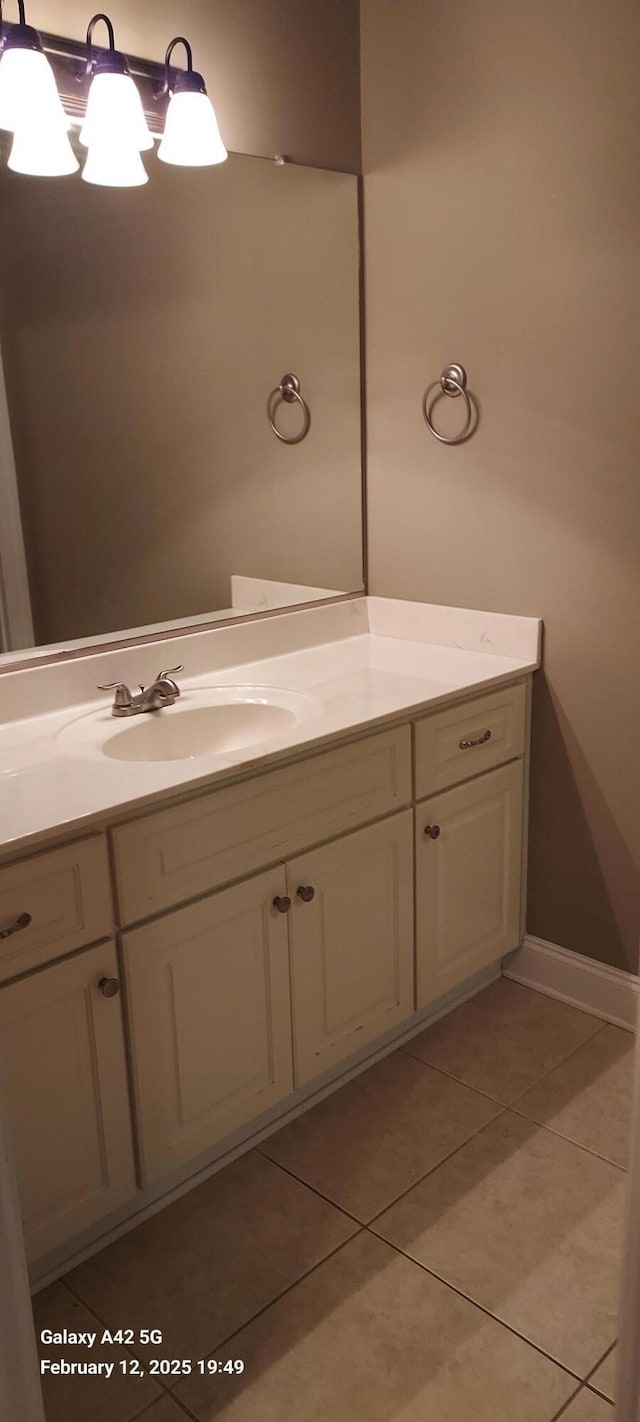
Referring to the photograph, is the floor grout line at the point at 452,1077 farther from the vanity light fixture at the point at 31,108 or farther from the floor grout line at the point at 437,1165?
the vanity light fixture at the point at 31,108

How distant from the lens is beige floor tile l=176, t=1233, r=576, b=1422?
56.4 inches

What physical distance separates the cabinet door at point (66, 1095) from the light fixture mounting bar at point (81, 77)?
1432 mm

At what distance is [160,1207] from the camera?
1800mm

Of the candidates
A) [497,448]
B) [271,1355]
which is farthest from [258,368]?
[271,1355]

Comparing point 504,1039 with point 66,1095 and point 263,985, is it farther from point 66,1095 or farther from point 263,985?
point 66,1095

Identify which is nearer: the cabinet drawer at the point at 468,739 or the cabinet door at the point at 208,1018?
the cabinet door at the point at 208,1018

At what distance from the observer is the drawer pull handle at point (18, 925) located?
1.40 m

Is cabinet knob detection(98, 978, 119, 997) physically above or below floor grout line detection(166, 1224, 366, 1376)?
above

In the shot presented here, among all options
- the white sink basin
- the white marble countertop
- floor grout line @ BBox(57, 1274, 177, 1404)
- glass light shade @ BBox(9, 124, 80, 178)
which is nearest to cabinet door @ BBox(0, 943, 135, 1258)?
floor grout line @ BBox(57, 1274, 177, 1404)

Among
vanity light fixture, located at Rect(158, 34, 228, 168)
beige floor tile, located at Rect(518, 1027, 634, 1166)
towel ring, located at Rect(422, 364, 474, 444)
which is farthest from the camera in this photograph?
towel ring, located at Rect(422, 364, 474, 444)

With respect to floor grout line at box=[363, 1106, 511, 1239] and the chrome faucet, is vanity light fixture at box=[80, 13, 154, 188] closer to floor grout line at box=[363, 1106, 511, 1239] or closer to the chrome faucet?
the chrome faucet

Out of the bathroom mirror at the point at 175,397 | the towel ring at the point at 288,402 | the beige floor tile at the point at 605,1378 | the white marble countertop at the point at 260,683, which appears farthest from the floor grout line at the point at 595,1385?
the towel ring at the point at 288,402

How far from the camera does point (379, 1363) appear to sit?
150 centimetres

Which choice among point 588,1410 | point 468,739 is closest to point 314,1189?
point 588,1410
